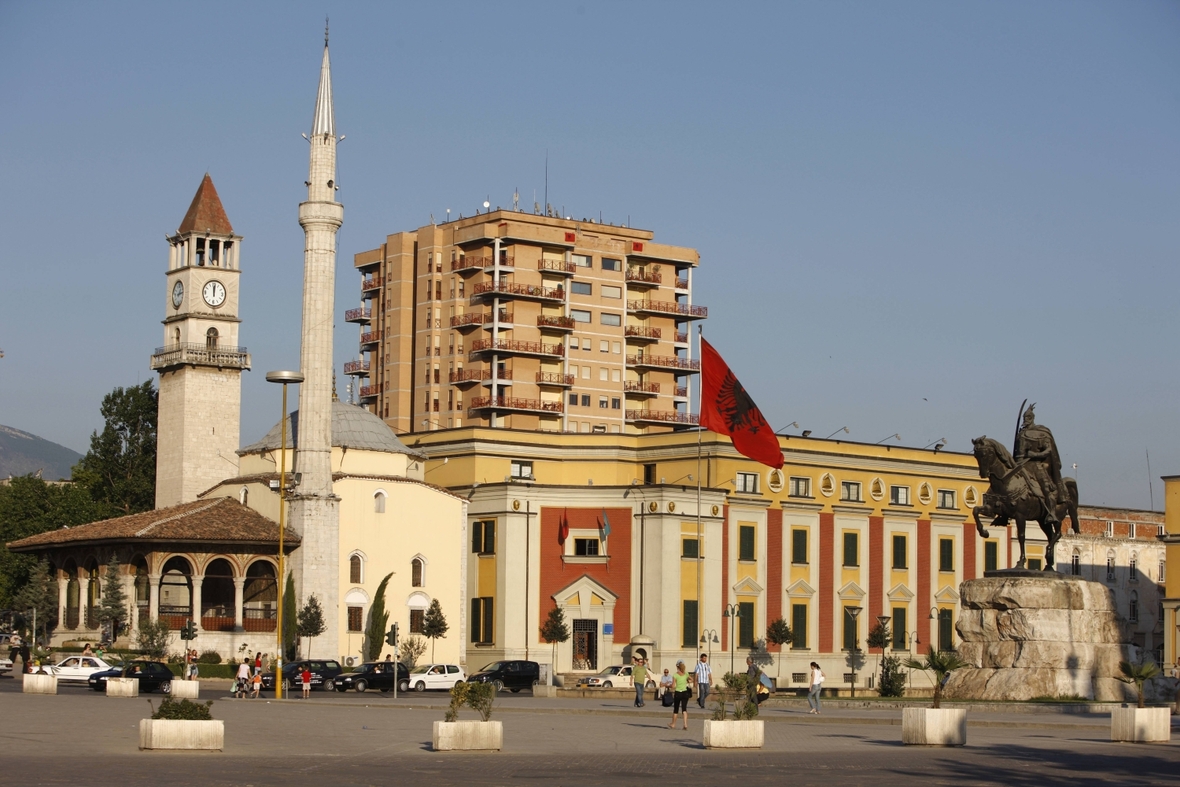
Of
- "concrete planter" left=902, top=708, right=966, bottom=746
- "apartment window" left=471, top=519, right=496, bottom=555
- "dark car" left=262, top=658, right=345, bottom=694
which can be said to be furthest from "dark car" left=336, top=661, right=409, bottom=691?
"concrete planter" left=902, top=708, right=966, bottom=746

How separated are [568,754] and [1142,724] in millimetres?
10081

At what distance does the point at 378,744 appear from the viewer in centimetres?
3088

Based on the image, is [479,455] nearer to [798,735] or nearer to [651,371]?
[651,371]

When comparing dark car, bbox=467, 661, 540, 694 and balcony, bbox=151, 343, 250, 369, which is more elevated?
balcony, bbox=151, 343, 250, 369

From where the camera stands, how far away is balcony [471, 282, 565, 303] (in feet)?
374

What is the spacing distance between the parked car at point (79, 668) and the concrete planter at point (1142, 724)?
36986 mm

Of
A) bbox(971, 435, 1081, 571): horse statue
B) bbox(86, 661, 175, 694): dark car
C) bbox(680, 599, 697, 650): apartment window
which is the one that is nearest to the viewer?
bbox(971, 435, 1081, 571): horse statue

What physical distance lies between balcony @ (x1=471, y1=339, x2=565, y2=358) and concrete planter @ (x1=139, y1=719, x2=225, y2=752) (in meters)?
87.1

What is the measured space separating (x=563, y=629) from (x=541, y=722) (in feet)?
118

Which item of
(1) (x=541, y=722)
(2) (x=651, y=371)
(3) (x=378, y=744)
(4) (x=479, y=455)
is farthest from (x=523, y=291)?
(3) (x=378, y=744)

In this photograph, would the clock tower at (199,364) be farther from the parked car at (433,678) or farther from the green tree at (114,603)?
the parked car at (433,678)

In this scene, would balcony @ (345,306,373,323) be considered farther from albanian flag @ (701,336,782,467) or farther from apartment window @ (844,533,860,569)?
albanian flag @ (701,336,782,467)

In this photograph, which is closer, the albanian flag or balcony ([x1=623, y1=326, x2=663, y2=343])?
the albanian flag

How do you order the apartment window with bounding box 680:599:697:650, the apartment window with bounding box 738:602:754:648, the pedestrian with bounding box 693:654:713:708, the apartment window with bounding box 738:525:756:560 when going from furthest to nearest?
the apartment window with bounding box 738:525:756:560, the apartment window with bounding box 738:602:754:648, the apartment window with bounding box 680:599:697:650, the pedestrian with bounding box 693:654:713:708
